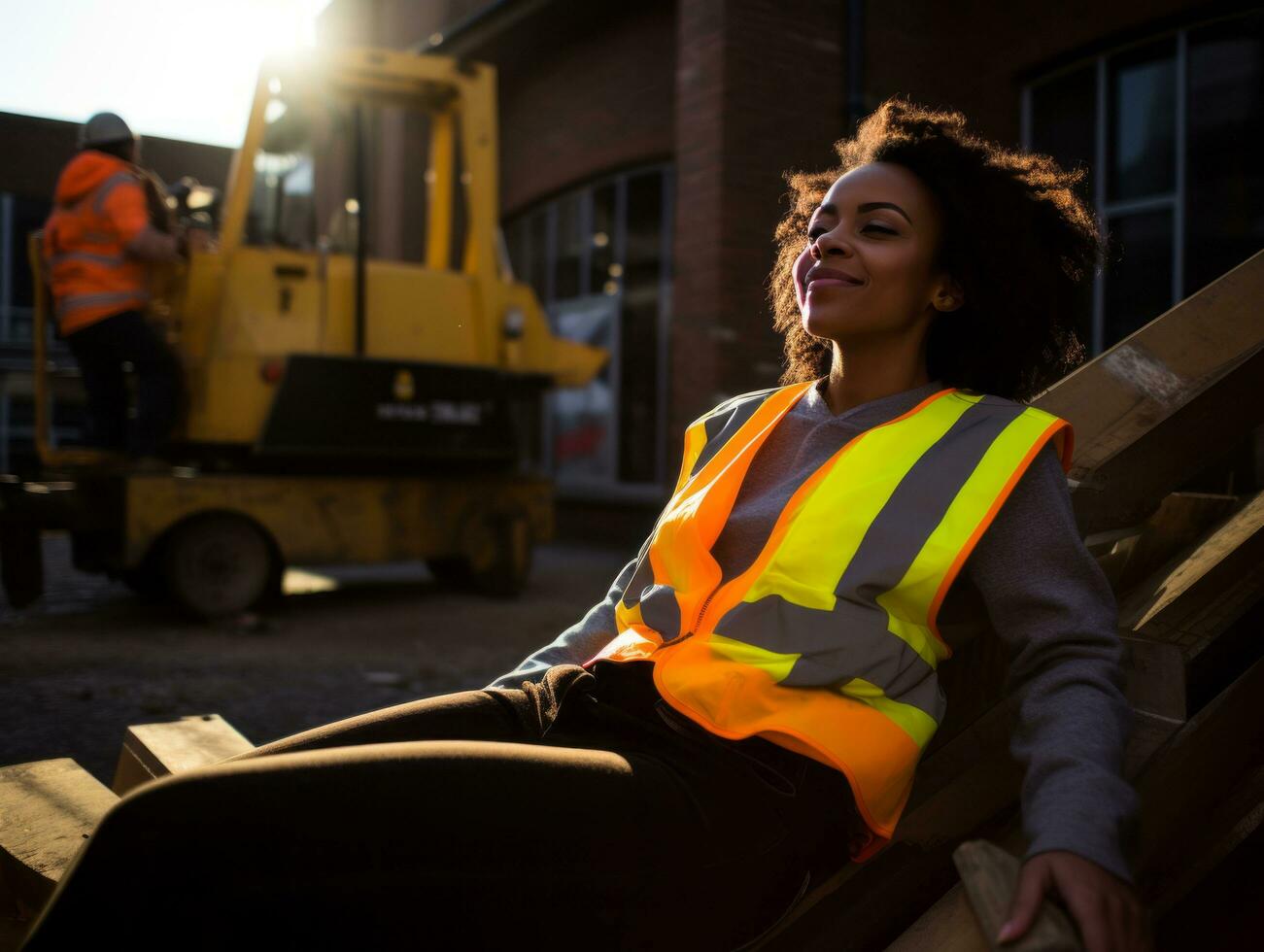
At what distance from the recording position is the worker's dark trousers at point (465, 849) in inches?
47.8

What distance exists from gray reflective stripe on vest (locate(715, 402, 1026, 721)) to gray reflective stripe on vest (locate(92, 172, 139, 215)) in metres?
4.99

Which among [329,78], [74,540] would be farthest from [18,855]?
[329,78]

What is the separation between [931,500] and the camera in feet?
5.12

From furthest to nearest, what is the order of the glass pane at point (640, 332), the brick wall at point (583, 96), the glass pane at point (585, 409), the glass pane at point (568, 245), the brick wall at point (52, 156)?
1. the glass pane at point (568, 245)
2. the glass pane at point (585, 409)
3. the glass pane at point (640, 332)
4. the brick wall at point (583, 96)
5. the brick wall at point (52, 156)

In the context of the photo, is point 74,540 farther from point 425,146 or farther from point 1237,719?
point 425,146

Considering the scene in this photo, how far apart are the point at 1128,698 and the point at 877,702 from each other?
0.36m

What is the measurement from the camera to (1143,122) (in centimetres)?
691

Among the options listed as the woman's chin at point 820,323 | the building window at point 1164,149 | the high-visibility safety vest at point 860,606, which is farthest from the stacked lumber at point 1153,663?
the building window at point 1164,149

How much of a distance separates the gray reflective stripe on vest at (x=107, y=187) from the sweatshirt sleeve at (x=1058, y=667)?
204 inches

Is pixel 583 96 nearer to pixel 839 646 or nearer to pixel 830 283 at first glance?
pixel 830 283

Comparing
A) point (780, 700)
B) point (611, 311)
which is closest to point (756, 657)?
point (780, 700)

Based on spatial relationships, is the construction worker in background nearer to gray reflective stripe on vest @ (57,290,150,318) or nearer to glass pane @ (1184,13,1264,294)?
gray reflective stripe on vest @ (57,290,150,318)

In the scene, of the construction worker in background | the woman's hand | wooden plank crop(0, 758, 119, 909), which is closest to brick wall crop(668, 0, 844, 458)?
the construction worker in background

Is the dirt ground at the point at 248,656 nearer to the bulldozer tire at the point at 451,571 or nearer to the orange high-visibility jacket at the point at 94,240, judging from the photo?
the bulldozer tire at the point at 451,571
